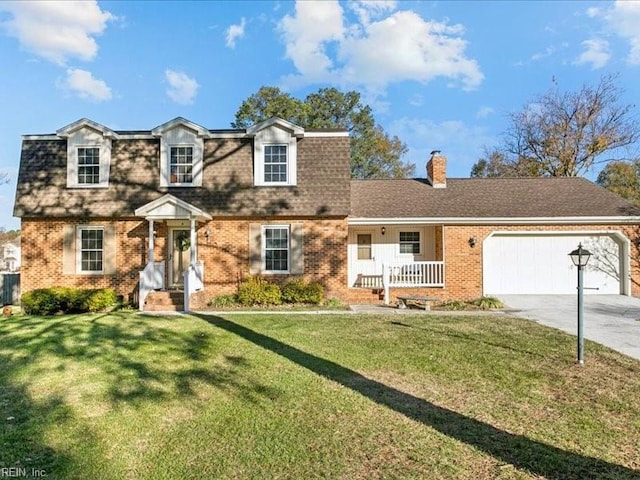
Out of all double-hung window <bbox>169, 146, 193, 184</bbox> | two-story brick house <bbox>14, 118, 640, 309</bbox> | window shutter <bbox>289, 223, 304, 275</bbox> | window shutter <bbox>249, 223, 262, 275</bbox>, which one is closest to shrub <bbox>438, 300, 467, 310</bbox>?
two-story brick house <bbox>14, 118, 640, 309</bbox>

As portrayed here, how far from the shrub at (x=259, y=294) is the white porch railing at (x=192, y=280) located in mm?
1408

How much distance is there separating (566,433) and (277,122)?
41.2ft

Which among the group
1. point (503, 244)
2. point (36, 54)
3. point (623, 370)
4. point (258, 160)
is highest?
point (36, 54)

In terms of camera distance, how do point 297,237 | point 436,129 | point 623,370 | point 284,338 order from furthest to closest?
1. point 436,129
2. point 297,237
3. point 284,338
4. point 623,370

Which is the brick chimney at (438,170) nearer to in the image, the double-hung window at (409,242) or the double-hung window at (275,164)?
the double-hung window at (409,242)

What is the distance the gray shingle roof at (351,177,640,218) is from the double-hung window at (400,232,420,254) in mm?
1259

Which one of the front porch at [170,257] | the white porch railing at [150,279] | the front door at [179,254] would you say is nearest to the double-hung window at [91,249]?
the front porch at [170,257]

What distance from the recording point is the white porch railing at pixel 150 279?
42.4ft

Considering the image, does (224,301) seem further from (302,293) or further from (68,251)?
(68,251)

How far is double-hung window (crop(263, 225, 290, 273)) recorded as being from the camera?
46.4ft

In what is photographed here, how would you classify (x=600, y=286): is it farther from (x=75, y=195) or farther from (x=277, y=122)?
(x=75, y=195)

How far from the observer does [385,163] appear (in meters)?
35.9

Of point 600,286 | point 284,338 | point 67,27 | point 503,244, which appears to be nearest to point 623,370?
point 284,338

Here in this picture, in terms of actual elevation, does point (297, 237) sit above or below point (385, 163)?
below
